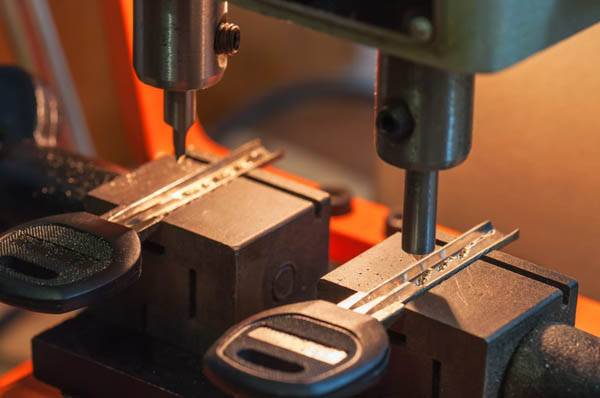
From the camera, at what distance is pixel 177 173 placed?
2.94 feet

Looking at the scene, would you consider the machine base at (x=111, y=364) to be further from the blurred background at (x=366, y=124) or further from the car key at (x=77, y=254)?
the blurred background at (x=366, y=124)

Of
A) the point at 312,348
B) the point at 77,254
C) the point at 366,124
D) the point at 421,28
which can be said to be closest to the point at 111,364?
the point at 77,254

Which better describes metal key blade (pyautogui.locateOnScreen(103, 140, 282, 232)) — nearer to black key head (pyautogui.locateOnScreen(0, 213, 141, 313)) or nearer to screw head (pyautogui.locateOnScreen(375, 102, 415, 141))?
black key head (pyautogui.locateOnScreen(0, 213, 141, 313))

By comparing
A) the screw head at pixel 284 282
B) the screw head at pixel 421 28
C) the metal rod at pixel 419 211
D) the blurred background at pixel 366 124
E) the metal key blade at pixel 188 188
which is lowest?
the blurred background at pixel 366 124

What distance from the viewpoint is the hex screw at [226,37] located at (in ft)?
2.50

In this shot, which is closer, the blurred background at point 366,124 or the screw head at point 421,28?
the screw head at point 421,28

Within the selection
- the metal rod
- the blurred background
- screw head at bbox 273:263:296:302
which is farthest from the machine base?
the blurred background

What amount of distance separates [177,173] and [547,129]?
468 mm

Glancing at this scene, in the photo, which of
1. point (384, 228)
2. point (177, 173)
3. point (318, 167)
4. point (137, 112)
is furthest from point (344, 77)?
point (177, 173)

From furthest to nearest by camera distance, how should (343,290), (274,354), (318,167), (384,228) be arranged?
(318,167) → (384,228) → (343,290) → (274,354)

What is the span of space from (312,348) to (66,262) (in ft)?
0.63

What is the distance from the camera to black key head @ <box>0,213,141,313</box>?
681mm

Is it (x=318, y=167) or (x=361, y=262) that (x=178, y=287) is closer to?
(x=361, y=262)

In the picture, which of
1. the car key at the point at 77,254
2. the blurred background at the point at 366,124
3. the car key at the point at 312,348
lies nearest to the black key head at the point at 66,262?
the car key at the point at 77,254
